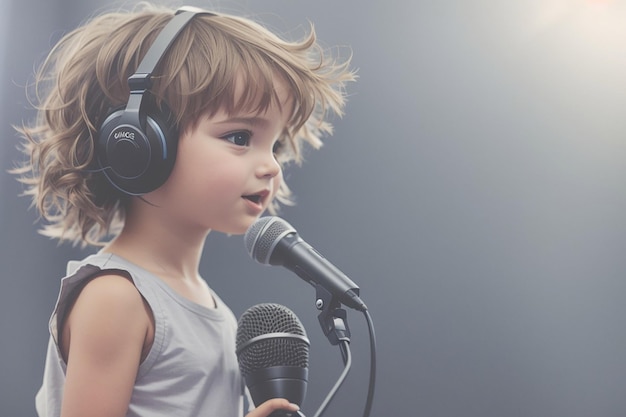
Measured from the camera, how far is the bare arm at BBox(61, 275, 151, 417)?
2.28 ft

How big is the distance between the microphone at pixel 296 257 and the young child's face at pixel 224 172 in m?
0.07

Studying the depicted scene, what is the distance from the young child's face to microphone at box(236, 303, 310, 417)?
0.14 m

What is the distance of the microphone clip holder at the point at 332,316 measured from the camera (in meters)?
0.68

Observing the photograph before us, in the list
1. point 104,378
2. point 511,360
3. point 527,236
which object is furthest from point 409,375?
point 104,378

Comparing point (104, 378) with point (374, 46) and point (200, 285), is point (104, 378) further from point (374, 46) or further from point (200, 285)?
point (374, 46)

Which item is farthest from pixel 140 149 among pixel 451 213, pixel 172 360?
pixel 451 213

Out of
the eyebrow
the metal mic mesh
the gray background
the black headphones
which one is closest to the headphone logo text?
the black headphones

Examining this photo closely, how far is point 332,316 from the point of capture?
2.24 feet

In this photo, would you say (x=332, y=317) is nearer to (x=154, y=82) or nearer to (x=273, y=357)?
(x=273, y=357)

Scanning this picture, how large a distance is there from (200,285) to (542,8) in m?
0.71

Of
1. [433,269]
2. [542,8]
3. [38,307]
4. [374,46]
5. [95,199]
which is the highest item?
[542,8]

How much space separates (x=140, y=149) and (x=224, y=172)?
98 mm

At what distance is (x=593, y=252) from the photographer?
1033 mm

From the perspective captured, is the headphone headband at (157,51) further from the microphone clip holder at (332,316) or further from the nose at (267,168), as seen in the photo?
the microphone clip holder at (332,316)
